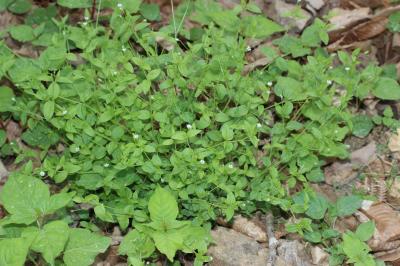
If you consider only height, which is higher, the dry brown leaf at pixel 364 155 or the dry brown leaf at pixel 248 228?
the dry brown leaf at pixel 364 155

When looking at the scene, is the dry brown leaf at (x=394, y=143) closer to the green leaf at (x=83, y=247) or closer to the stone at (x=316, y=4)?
the stone at (x=316, y=4)

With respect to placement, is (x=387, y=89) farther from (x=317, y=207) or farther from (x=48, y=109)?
(x=48, y=109)

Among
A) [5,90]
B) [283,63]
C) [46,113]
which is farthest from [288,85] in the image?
[5,90]

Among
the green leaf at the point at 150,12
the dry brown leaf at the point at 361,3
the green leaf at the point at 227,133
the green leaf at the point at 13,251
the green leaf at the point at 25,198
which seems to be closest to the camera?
the green leaf at the point at 13,251

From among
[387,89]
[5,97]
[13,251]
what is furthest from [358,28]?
[13,251]

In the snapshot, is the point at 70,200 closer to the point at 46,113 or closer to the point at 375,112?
the point at 46,113

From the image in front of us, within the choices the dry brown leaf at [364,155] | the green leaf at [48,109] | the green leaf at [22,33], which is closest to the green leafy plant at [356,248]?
the dry brown leaf at [364,155]

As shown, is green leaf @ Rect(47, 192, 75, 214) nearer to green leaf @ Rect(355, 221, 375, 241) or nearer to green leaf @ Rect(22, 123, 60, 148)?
green leaf @ Rect(22, 123, 60, 148)
